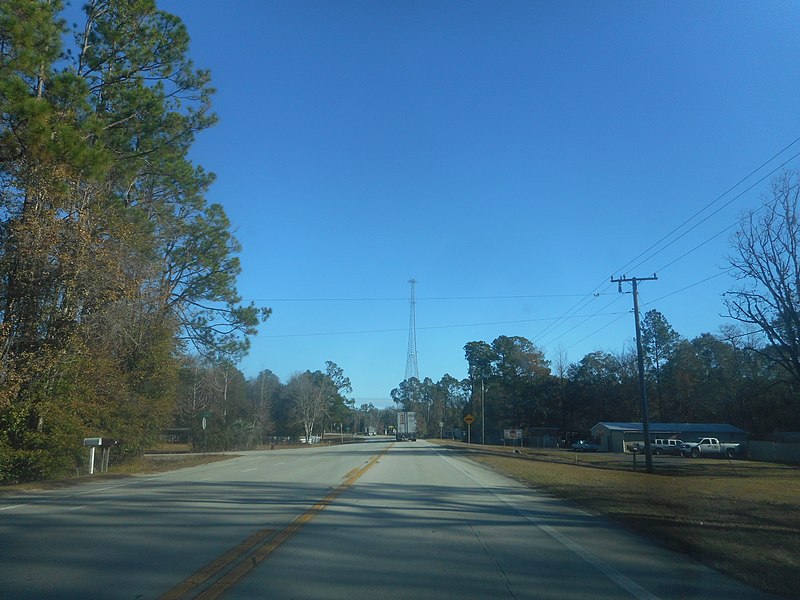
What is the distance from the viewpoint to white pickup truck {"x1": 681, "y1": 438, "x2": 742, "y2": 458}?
55.1 meters

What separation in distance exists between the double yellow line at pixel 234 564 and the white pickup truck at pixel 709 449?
167 feet

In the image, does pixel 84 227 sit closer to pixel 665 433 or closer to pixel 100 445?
pixel 100 445

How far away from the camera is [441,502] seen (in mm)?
15883

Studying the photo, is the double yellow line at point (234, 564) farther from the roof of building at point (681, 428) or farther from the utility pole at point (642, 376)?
the roof of building at point (681, 428)

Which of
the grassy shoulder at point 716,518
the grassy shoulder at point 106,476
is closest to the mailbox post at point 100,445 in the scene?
the grassy shoulder at point 106,476

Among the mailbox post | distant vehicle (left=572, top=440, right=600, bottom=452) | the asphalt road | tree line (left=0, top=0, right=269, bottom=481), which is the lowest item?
distant vehicle (left=572, top=440, right=600, bottom=452)

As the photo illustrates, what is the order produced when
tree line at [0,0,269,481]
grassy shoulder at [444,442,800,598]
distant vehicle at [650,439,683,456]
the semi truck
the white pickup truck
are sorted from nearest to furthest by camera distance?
grassy shoulder at [444,442,800,598]
tree line at [0,0,269,481]
the white pickup truck
distant vehicle at [650,439,683,456]
the semi truck

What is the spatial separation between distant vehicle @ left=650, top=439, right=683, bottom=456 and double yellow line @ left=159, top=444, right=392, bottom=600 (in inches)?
2093

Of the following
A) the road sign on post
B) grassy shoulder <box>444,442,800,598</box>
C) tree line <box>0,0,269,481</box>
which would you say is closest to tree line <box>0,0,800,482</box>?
tree line <box>0,0,269,481</box>

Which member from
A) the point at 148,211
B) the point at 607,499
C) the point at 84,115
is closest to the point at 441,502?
the point at 607,499

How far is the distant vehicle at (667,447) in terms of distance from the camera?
5791 cm

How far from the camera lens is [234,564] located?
27.0 feet

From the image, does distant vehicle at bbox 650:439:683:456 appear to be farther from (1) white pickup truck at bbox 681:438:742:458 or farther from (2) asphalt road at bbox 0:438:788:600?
(2) asphalt road at bbox 0:438:788:600

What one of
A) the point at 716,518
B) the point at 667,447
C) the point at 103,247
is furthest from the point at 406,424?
the point at 716,518
